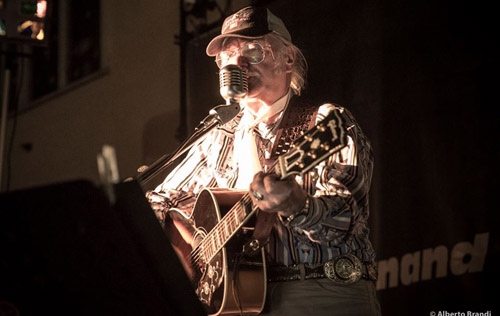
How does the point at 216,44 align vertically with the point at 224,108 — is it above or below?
above

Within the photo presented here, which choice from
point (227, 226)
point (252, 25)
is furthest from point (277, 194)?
point (252, 25)

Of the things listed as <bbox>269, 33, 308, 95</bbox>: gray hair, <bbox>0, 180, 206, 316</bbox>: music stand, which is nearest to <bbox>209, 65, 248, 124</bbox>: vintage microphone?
<bbox>269, 33, 308, 95</bbox>: gray hair

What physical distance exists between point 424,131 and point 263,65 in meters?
0.96

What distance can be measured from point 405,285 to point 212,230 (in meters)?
1.24

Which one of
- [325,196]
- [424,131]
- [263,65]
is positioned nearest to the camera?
[325,196]

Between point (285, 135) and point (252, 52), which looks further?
point (252, 52)

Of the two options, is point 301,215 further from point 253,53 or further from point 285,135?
point 253,53

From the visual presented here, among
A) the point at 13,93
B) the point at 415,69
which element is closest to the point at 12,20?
the point at 415,69

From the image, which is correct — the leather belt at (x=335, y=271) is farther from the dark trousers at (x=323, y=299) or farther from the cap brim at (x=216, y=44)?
the cap brim at (x=216, y=44)

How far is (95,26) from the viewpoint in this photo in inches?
252

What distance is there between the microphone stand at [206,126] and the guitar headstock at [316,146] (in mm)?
358

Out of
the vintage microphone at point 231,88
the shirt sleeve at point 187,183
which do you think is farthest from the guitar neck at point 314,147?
the shirt sleeve at point 187,183

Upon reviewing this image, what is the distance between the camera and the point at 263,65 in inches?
94.7

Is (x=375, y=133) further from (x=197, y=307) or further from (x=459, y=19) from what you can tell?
(x=197, y=307)
